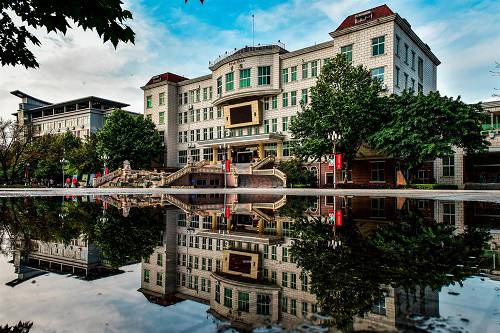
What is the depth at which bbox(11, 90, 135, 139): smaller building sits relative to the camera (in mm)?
79812

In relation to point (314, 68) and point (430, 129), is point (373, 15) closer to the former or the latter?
point (314, 68)

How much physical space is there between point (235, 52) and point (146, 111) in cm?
2209

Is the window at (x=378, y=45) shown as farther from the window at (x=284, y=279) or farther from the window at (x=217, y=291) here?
the window at (x=217, y=291)

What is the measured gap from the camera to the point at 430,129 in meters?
28.8

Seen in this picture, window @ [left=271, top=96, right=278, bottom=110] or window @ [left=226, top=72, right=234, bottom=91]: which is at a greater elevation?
window @ [left=226, top=72, right=234, bottom=91]

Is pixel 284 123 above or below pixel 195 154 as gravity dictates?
above

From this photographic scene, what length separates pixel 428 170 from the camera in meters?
41.1

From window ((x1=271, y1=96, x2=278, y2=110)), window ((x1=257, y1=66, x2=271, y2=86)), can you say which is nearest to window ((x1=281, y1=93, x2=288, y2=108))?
window ((x1=271, y1=96, x2=278, y2=110))

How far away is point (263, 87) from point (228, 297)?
4679cm

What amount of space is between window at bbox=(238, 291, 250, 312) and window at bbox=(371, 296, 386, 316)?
930mm

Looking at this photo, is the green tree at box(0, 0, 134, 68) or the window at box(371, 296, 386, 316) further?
the green tree at box(0, 0, 134, 68)

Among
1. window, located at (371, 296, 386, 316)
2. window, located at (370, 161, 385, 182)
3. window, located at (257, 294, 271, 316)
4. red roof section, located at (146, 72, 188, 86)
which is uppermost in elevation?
red roof section, located at (146, 72, 188, 86)

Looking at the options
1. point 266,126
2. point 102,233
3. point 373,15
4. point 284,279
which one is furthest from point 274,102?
point 284,279

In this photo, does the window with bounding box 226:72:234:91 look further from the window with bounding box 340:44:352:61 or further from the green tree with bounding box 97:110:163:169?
the window with bounding box 340:44:352:61
